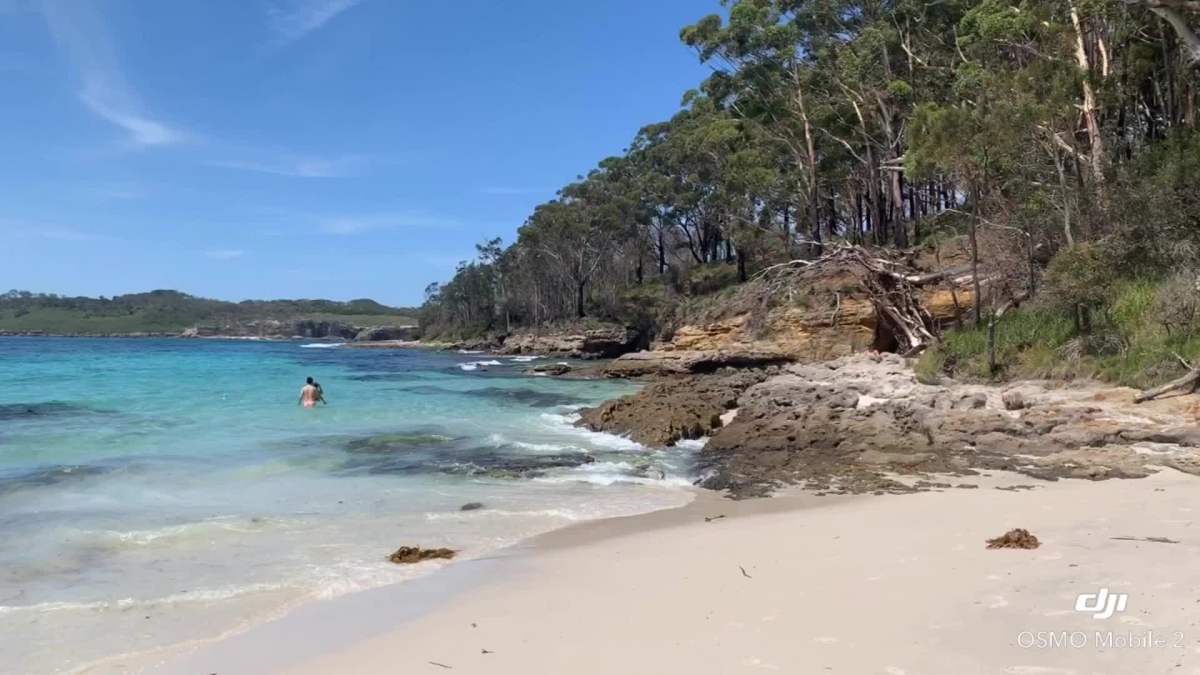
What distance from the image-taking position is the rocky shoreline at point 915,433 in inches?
373

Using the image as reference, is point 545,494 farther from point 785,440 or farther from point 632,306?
point 632,306

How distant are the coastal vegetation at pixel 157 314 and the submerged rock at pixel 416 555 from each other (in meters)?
145

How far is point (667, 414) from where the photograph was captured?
15.9 metres

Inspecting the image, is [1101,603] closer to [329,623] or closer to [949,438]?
[329,623]

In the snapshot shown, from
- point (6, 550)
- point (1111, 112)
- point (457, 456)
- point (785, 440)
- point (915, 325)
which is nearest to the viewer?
point (6, 550)

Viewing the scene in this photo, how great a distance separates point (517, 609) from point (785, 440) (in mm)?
8091

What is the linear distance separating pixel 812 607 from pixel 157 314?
570ft

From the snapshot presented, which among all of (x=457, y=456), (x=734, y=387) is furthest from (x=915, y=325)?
(x=457, y=456)

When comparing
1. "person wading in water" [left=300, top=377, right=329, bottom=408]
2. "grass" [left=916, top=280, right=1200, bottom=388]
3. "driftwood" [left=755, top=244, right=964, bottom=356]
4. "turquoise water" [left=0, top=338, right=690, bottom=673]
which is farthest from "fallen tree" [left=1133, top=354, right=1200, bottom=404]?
"person wading in water" [left=300, top=377, right=329, bottom=408]

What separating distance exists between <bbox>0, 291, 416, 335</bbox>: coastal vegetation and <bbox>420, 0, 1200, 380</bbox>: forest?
4237 inches

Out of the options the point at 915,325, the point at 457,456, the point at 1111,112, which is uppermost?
the point at 1111,112

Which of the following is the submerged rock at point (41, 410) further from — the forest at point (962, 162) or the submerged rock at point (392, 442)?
the forest at point (962, 162)

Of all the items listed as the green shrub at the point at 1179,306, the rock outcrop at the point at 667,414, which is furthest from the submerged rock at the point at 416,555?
the green shrub at the point at 1179,306

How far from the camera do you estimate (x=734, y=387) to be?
21.9m
